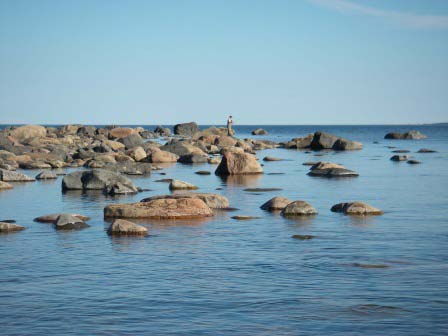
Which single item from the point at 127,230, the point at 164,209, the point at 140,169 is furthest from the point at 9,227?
the point at 140,169

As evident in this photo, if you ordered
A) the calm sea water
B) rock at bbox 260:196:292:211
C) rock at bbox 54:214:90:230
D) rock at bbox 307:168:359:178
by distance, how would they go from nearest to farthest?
the calm sea water → rock at bbox 54:214:90:230 → rock at bbox 260:196:292:211 → rock at bbox 307:168:359:178

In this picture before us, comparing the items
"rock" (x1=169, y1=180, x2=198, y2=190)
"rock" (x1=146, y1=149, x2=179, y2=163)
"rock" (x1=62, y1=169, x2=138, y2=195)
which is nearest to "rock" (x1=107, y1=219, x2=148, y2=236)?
"rock" (x1=62, y1=169, x2=138, y2=195)

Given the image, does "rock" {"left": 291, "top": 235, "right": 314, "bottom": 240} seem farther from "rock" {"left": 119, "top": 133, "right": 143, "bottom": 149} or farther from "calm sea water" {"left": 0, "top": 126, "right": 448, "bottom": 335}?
"rock" {"left": 119, "top": 133, "right": 143, "bottom": 149}

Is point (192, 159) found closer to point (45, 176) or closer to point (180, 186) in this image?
point (45, 176)

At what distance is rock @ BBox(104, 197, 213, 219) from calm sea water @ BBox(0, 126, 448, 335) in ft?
2.89

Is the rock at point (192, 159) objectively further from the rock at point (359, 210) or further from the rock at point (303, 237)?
the rock at point (303, 237)

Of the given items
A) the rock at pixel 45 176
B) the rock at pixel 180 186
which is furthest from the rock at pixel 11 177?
the rock at pixel 180 186

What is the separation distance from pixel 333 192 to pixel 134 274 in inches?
785

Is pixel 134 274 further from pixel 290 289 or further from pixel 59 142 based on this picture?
pixel 59 142

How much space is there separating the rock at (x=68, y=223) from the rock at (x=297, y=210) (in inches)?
283

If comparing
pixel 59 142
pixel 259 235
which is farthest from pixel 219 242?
pixel 59 142

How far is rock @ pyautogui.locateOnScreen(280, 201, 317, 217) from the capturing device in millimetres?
26708

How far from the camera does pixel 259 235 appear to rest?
22.2 metres

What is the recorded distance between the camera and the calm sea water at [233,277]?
42.5 feet
